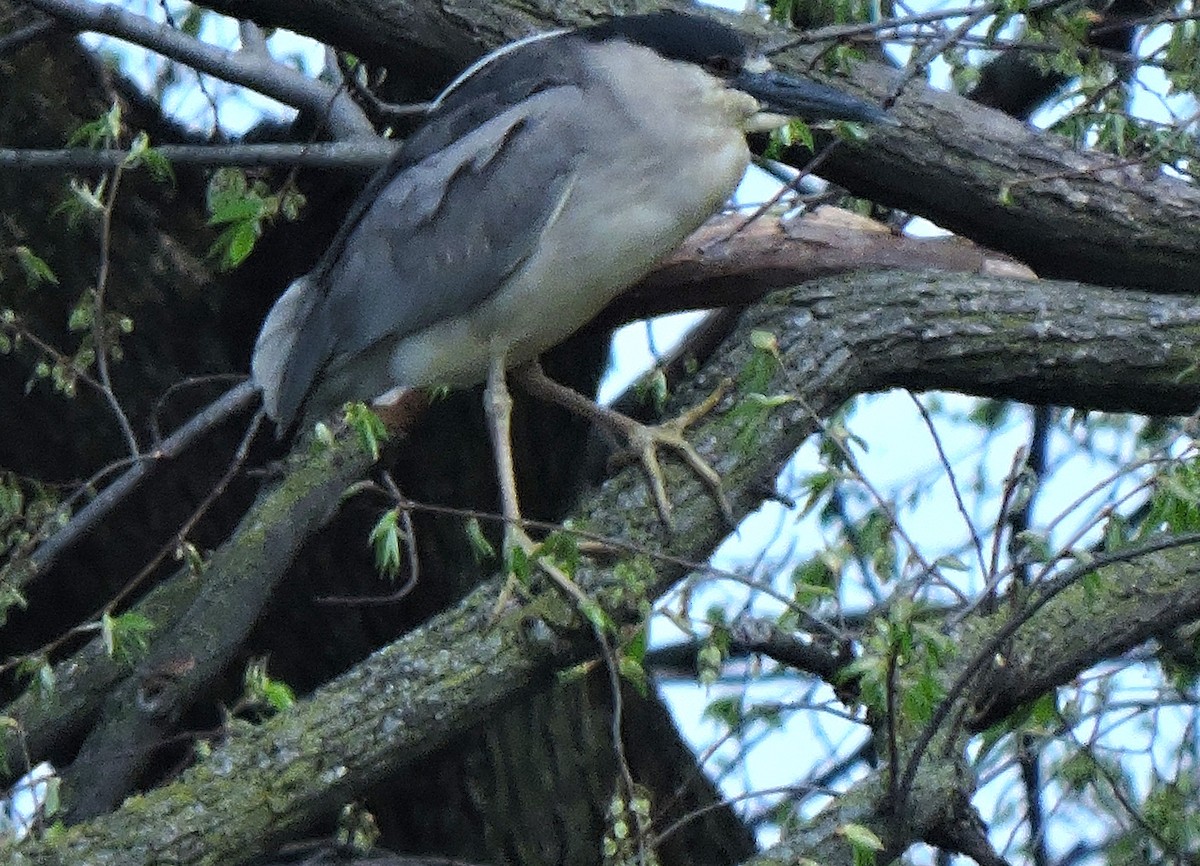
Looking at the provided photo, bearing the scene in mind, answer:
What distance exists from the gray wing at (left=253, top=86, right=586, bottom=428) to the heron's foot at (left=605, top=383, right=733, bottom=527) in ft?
1.20

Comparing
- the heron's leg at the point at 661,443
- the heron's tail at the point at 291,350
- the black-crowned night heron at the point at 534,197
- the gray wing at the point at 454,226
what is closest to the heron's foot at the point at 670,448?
the heron's leg at the point at 661,443

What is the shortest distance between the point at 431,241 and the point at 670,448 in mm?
665

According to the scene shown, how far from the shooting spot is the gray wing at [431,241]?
309 centimetres

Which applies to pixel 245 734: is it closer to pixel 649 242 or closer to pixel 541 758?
pixel 649 242

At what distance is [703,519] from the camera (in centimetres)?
266

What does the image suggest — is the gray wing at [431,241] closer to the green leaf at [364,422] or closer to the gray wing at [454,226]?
the gray wing at [454,226]

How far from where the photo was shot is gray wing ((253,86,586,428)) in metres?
3.09

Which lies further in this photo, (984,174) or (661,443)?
(984,174)

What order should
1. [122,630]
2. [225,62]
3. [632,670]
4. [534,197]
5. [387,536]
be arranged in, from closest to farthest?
[632,670] < [387,536] < [122,630] < [534,197] < [225,62]

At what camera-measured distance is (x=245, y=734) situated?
2.43m

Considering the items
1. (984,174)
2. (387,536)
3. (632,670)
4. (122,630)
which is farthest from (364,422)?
(984,174)

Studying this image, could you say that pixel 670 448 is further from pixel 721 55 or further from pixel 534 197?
pixel 721 55

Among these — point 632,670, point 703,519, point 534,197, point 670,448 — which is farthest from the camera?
point 534,197

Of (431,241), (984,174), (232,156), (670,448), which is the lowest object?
(670,448)
